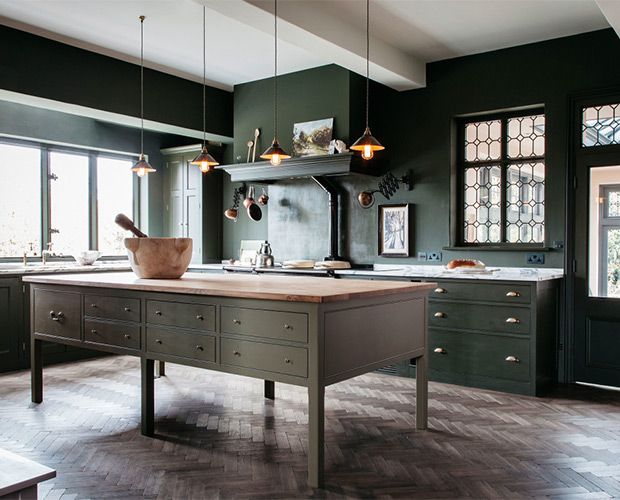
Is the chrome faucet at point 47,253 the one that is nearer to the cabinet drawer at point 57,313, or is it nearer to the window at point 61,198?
the window at point 61,198

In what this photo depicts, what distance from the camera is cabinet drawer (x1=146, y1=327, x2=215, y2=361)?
3232 millimetres

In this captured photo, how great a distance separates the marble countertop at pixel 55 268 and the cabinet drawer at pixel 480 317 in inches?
139

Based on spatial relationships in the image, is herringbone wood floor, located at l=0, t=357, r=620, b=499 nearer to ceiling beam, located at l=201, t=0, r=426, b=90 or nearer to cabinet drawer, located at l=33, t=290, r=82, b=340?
cabinet drawer, located at l=33, t=290, r=82, b=340

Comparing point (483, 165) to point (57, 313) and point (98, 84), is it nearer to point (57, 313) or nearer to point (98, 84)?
point (98, 84)

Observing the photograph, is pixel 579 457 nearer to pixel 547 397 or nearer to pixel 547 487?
pixel 547 487

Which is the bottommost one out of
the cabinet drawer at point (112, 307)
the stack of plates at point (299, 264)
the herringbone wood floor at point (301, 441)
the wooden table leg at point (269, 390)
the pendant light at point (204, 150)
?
the herringbone wood floor at point (301, 441)

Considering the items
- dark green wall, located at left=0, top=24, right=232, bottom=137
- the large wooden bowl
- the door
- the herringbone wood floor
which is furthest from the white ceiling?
the herringbone wood floor

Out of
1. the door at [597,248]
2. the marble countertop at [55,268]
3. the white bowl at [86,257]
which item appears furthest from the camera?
the white bowl at [86,257]

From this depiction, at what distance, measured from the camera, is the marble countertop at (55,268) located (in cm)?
543

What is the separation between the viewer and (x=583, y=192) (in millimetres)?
4992

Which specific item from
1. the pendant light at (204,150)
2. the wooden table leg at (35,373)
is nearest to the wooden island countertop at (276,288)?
the wooden table leg at (35,373)

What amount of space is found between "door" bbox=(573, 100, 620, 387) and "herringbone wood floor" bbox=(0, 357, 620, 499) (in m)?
0.35

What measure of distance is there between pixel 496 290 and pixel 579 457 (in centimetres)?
166

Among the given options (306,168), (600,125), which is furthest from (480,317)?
(306,168)
